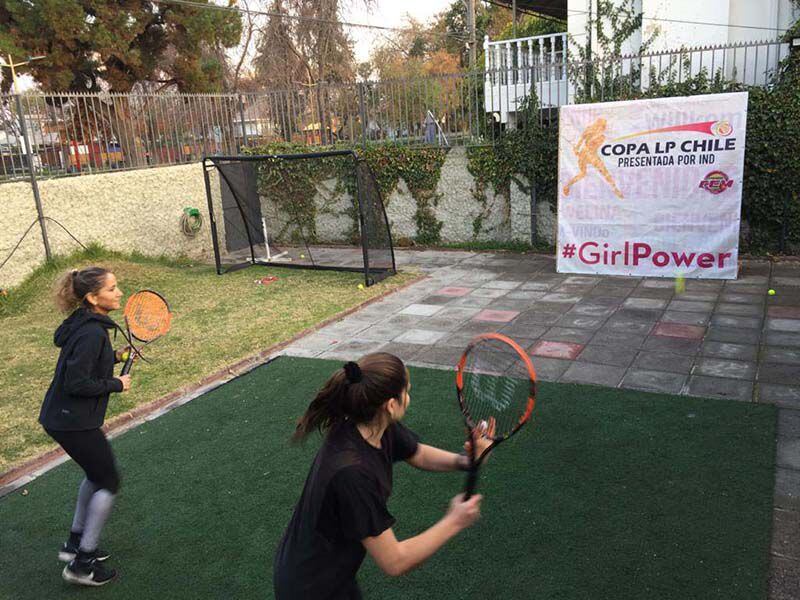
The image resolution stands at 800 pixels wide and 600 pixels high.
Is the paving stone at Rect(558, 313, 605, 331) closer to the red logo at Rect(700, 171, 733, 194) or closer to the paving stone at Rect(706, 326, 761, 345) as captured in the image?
the paving stone at Rect(706, 326, 761, 345)

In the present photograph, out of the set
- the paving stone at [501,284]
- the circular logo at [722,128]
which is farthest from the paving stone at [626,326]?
the circular logo at [722,128]

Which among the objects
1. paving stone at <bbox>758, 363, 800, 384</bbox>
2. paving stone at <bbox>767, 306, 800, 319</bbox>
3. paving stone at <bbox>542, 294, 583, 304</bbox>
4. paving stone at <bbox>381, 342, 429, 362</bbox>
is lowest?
paving stone at <bbox>758, 363, 800, 384</bbox>

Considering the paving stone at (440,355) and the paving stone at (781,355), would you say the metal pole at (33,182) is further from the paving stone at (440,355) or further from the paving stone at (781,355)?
the paving stone at (781,355)

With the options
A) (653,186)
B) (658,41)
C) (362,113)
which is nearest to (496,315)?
(653,186)

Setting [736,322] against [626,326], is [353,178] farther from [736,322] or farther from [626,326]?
[736,322]

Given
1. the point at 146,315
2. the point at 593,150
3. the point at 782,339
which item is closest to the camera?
the point at 146,315

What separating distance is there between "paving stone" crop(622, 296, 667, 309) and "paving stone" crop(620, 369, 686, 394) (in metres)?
2.31

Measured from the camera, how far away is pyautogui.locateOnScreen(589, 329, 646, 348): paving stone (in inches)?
268

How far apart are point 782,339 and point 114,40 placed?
21.0 meters

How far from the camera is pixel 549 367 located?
20.6 ft

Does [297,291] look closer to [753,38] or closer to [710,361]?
[710,361]

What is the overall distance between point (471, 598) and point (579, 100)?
966cm

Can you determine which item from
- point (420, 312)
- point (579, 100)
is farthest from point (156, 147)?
point (579, 100)

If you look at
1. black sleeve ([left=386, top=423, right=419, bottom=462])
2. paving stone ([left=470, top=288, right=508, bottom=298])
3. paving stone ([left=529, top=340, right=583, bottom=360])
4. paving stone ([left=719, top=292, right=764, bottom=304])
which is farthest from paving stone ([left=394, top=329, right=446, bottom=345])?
black sleeve ([left=386, top=423, right=419, bottom=462])
